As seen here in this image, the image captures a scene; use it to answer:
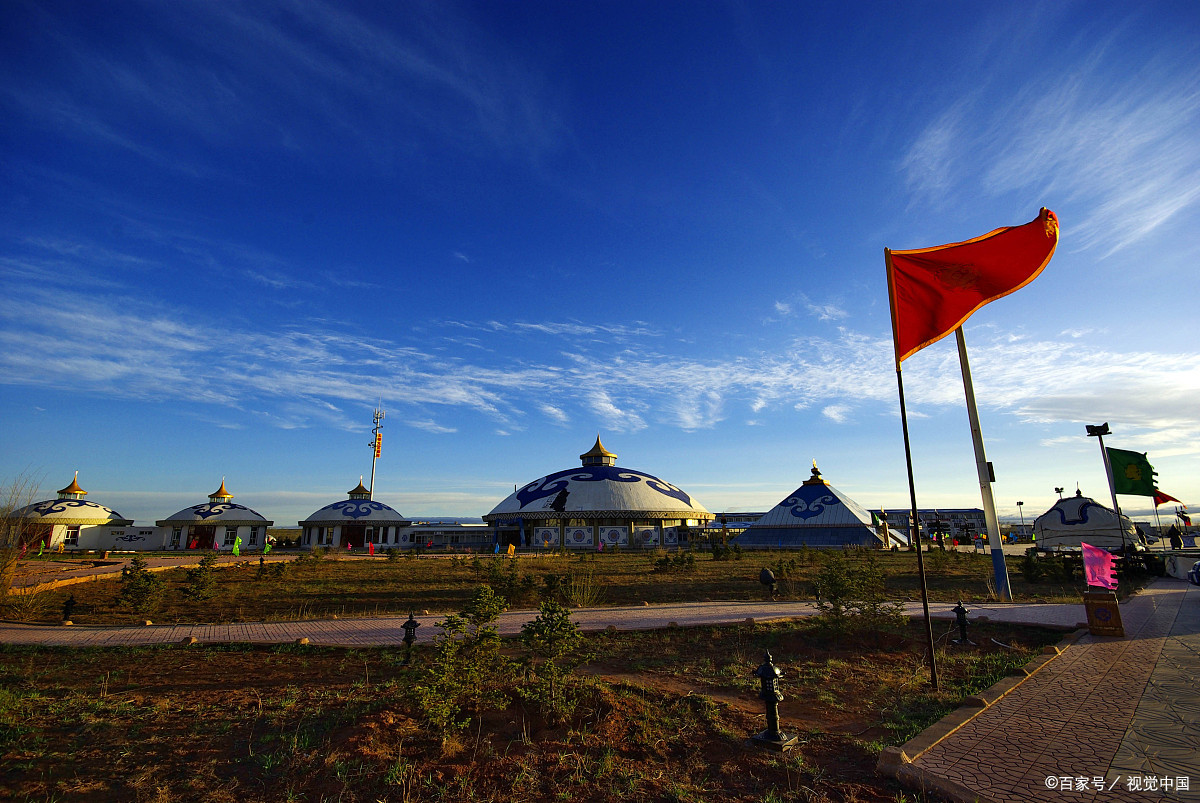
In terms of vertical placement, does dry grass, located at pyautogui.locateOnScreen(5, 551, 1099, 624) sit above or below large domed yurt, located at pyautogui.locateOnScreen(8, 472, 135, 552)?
below

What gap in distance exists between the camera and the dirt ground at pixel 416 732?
4441 millimetres

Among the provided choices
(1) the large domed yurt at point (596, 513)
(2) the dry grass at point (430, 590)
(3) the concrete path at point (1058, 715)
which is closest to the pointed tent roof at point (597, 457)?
(1) the large domed yurt at point (596, 513)

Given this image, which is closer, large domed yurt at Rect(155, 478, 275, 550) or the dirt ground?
the dirt ground

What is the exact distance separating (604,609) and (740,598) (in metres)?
4.52

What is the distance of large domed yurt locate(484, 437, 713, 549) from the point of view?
168 ft

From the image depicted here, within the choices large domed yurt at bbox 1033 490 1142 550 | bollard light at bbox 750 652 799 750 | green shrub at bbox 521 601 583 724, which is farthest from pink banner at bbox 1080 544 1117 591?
large domed yurt at bbox 1033 490 1142 550

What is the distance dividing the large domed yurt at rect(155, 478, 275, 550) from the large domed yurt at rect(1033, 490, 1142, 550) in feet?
196

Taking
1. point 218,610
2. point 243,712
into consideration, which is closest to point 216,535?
point 218,610

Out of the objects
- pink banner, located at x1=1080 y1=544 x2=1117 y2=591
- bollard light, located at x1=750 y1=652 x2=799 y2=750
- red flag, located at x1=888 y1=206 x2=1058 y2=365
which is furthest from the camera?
pink banner, located at x1=1080 y1=544 x2=1117 y2=591

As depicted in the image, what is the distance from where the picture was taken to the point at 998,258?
9664 mm

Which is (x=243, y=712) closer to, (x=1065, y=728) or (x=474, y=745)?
(x=474, y=745)

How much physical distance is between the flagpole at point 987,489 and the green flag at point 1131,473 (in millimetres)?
14899

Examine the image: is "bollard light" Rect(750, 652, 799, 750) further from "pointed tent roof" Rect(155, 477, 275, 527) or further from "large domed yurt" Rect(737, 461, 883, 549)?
"pointed tent roof" Rect(155, 477, 275, 527)

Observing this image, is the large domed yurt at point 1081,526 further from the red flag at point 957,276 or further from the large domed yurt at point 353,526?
the large domed yurt at point 353,526
